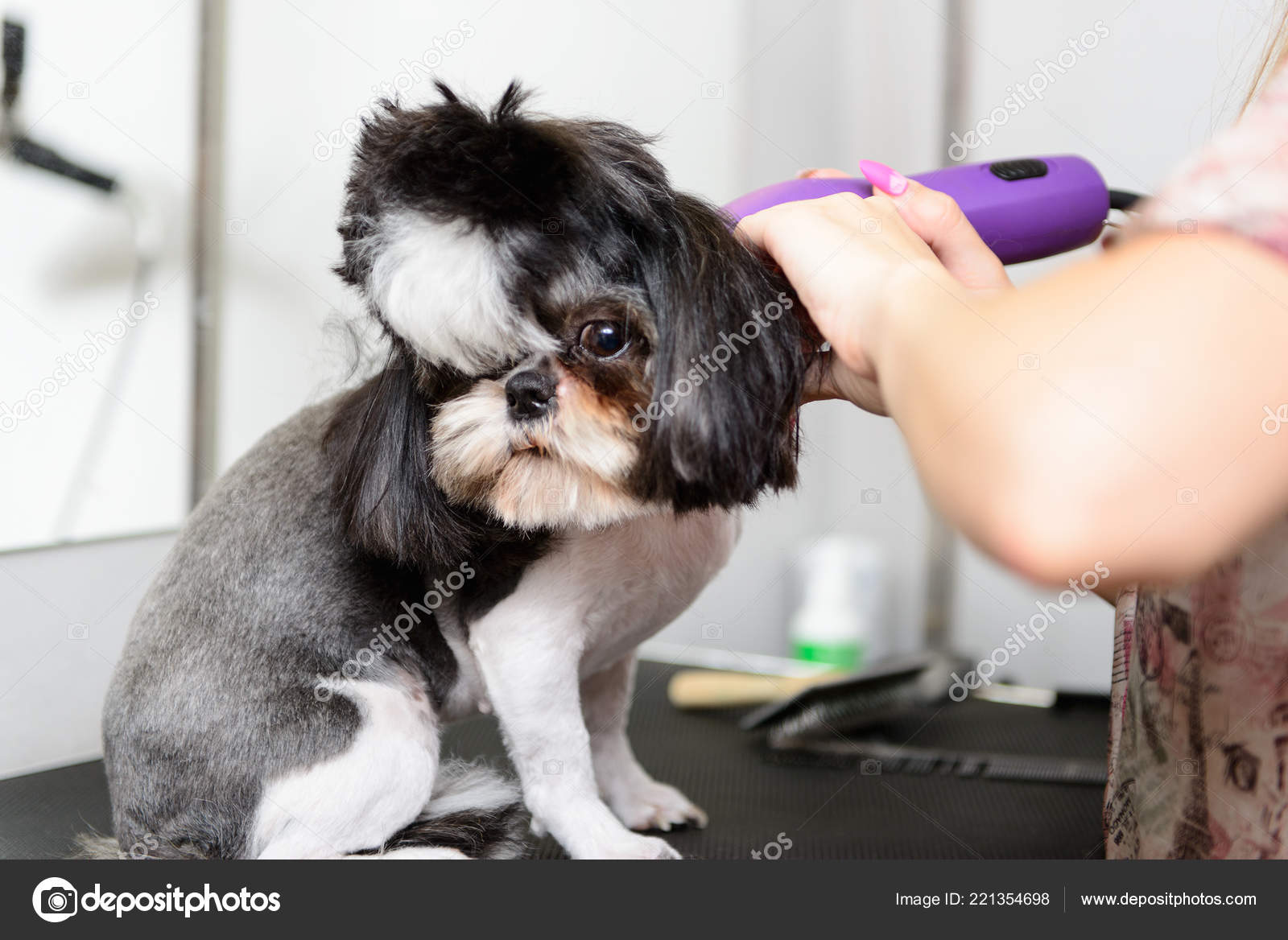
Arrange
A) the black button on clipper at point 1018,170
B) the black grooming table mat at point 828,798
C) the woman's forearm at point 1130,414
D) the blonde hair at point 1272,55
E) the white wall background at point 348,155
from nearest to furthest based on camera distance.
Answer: the woman's forearm at point 1130,414 < the blonde hair at point 1272,55 < the black button on clipper at point 1018,170 < the black grooming table mat at point 828,798 < the white wall background at point 348,155

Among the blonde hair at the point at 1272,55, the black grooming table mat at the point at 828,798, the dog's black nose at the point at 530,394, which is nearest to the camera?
the blonde hair at the point at 1272,55

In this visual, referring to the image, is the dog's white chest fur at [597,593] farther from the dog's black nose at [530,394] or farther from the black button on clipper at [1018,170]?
the black button on clipper at [1018,170]

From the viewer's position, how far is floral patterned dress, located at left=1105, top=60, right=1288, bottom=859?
673 millimetres

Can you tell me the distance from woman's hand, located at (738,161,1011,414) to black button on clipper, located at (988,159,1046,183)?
0.09 m

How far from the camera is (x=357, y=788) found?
33.0 inches

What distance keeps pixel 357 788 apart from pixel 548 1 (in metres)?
1.33

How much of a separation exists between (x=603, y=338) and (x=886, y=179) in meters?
0.25

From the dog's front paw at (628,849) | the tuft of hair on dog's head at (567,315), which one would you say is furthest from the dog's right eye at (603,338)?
the dog's front paw at (628,849)

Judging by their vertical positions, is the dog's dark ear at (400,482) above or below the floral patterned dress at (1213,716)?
above

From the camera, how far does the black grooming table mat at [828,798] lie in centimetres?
103

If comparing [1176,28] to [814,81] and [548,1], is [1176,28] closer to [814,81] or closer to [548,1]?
[814,81]

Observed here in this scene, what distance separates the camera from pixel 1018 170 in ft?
2.78

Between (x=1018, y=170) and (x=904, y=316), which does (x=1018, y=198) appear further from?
(x=904, y=316)

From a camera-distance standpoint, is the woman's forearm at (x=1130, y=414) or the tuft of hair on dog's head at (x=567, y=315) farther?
the tuft of hair on dog's head at (x=567, y=315)
